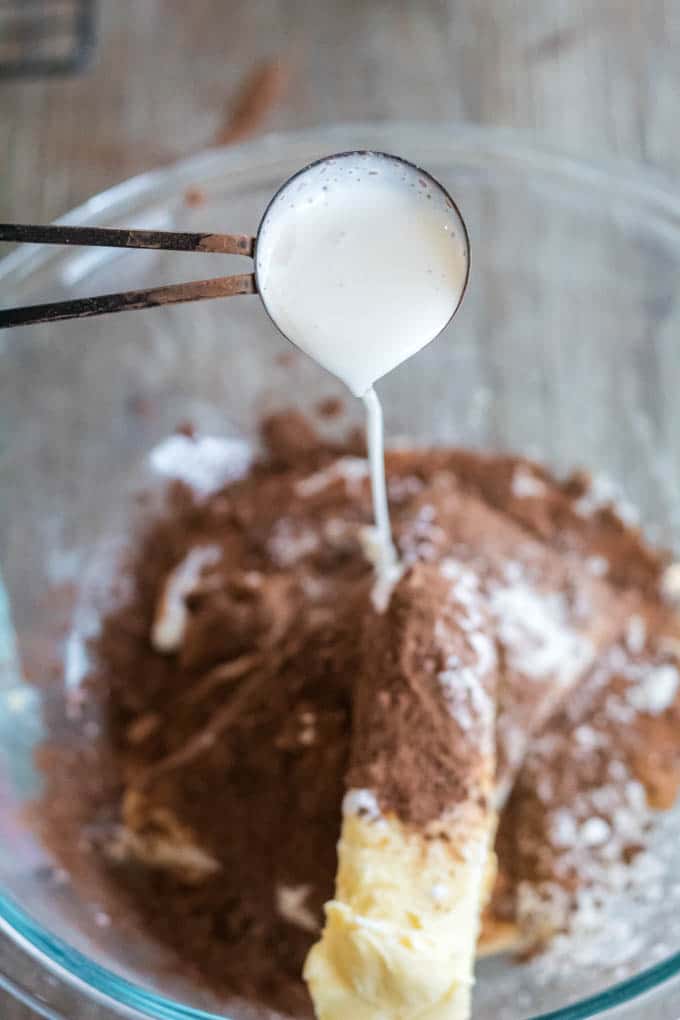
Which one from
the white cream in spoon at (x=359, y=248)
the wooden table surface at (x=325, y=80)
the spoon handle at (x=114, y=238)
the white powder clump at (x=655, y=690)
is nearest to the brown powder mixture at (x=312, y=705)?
the white powder clump at (x=655, y=690)

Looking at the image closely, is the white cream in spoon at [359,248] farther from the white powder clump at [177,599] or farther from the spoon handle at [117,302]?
the white powder clump at [177,599]

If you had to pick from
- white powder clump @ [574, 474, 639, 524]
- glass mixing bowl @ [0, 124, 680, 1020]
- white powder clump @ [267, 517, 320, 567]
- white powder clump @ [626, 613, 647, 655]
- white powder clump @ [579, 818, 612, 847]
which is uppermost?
glass mixing bowl @ [0, 124, 680, 1020]

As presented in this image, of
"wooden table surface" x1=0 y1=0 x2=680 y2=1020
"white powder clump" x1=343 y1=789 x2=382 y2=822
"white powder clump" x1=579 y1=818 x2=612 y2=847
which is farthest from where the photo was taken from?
"wooden table surface" x1=0 y1=0 x2=680 y2=1020

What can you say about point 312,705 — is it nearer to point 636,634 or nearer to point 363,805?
point 363,805

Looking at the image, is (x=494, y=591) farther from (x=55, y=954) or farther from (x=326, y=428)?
(x=55, y=954)

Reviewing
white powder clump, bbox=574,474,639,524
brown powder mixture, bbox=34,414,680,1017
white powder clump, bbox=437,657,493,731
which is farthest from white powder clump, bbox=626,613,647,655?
white powder clump, bbox=437,657,493,731

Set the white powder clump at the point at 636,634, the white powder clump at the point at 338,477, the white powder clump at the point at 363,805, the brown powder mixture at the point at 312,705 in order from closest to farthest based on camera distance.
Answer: the white powder clump at the point at 363,805, the brown powder mixture at the point at 312,705, the white powder clump at the point at 636,634, the white powder clump at the point at 338,477

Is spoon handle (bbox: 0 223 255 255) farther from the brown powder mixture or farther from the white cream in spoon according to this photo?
the brown powder mixture
